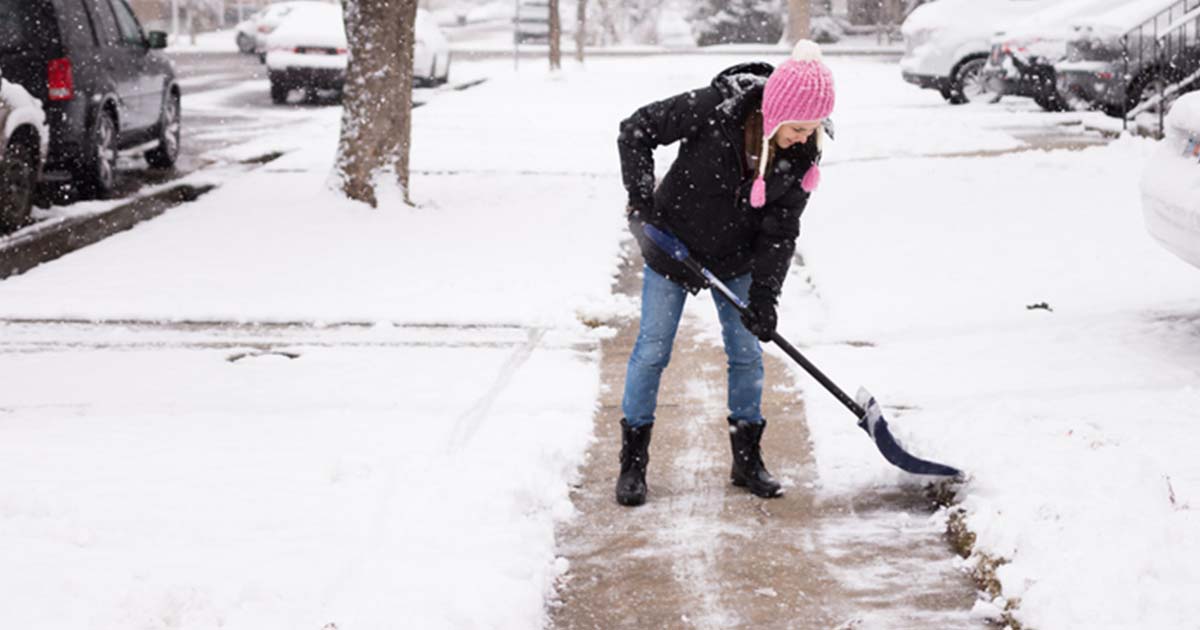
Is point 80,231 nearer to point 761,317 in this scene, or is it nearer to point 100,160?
point 100,160

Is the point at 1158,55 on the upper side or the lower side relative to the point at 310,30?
lower

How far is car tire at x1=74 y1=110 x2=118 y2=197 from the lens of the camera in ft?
35.3

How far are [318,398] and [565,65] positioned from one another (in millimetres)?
28505

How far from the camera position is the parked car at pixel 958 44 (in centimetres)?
1856

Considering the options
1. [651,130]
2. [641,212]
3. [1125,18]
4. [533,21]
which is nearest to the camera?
[651,130]

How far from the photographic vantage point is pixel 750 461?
187 inches

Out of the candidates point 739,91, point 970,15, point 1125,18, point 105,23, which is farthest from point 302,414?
point 970,15

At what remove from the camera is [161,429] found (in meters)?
5.27

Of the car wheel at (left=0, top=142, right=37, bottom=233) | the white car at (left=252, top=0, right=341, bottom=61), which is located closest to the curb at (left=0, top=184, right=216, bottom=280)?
the car wheel at (left=0, top=142, right=37, bottom=233)

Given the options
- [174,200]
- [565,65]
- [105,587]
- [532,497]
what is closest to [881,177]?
[174,200]

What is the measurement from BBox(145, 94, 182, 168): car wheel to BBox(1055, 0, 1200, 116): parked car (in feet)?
30.7

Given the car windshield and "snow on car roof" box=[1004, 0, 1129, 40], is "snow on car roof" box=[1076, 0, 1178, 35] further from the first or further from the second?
the car windshield

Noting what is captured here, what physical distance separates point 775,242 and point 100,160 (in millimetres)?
7909

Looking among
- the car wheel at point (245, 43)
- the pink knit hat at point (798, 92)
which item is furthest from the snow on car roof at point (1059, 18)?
the car wheel at point (245, 43)
